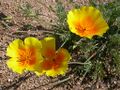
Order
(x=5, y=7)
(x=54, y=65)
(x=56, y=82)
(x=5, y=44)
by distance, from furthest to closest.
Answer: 1. (x=5, y=7)
2. (x=5, y=44)
3. (x=56, y=82)
4. (x=54, y=65)

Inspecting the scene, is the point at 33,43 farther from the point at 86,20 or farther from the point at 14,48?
the point at 86,20

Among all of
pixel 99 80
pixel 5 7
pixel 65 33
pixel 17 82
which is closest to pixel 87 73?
pixel 99 80

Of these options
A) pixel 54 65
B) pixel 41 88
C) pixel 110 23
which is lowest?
pixel 41 88

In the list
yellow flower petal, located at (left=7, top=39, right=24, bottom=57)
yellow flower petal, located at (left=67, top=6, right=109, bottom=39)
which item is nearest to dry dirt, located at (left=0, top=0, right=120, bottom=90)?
yellow flower petal, located at (left=7, top=39, right=24, bottom=57)

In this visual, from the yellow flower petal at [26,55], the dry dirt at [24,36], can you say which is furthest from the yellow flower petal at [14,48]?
the dry dirt at [24,36]

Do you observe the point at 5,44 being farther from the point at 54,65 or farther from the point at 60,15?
the point at 54,65

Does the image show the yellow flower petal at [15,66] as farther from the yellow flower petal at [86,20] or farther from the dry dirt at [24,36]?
the yellow flower petal at [86,20]

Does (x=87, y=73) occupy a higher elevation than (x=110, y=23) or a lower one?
lower

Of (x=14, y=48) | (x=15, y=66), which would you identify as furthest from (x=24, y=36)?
(x=15, y=66)
